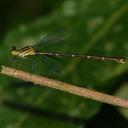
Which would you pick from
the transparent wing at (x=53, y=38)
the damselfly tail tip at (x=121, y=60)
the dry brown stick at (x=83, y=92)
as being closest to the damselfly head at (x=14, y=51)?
the transparent wing at (x=53, y=38)

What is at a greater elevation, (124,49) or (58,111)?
(124,49)

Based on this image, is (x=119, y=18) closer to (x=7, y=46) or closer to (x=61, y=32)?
(x=61, y=32)

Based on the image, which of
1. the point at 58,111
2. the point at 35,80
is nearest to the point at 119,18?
the point at 58,111

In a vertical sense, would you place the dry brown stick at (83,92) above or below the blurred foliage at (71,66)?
above

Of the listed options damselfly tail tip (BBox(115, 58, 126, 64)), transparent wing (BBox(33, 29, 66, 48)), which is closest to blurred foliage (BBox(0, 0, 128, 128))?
transparent wing (BBox(33, 29, 66, 48))

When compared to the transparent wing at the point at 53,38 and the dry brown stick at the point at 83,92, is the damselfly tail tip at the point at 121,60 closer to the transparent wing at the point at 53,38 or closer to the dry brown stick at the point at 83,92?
the transparent wing at the point at 53,38

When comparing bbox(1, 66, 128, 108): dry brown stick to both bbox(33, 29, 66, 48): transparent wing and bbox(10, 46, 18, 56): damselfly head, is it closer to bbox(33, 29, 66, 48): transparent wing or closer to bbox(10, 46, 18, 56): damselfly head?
bbox(10, 46, 18, 56): damselfly head
